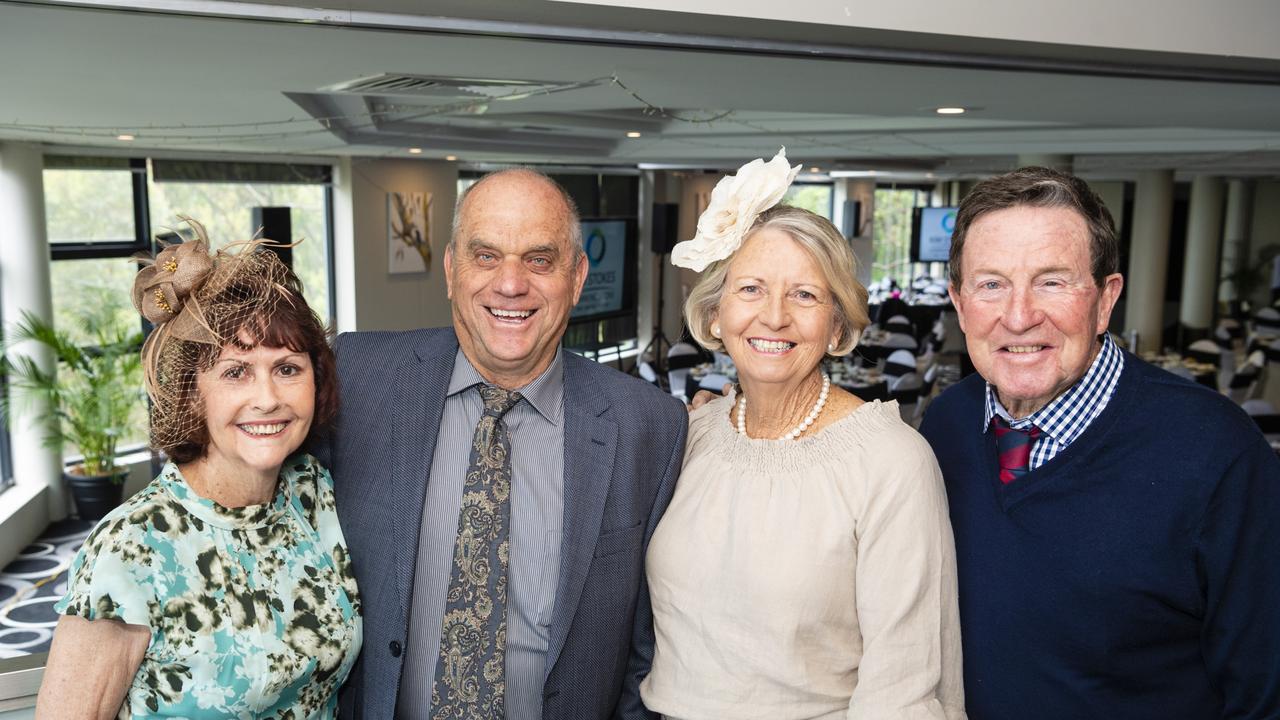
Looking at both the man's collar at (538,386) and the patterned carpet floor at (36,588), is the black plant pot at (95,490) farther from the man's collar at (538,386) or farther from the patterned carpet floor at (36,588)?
the man's collar at (538,386)

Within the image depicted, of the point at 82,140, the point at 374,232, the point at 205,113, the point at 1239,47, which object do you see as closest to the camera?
the point at 1239,47

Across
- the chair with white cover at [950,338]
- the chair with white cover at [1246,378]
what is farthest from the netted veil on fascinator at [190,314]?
the chair with white cover at [950,338]

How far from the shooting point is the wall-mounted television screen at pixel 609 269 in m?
14.8

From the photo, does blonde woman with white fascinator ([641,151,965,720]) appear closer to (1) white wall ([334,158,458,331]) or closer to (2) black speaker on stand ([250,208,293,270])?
(2) black speaker on stand ([250,208,293,270])

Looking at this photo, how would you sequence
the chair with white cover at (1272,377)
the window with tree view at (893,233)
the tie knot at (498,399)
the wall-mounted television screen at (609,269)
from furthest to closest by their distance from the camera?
the window with tree view at (893,233) < the wall-mounted television screen at (609,269) < the chair with white cover at (1272,377) < the tie knot at (498,399)

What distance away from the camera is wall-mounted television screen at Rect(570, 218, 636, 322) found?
48.6 ft

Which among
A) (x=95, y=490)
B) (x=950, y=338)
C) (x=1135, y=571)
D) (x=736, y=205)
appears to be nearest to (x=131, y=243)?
(x=95, y=490)

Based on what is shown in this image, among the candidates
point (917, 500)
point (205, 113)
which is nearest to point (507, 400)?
point (917, 500)

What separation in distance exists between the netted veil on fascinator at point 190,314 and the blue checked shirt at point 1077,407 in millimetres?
1470

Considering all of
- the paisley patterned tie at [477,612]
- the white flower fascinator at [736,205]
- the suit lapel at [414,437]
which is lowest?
the paisley patterned tie at [477,612]

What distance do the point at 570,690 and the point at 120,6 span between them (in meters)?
1.61

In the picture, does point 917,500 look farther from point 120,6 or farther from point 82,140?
point 82,140

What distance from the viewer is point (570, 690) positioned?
6.75 feet

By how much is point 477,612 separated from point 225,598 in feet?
1.56
